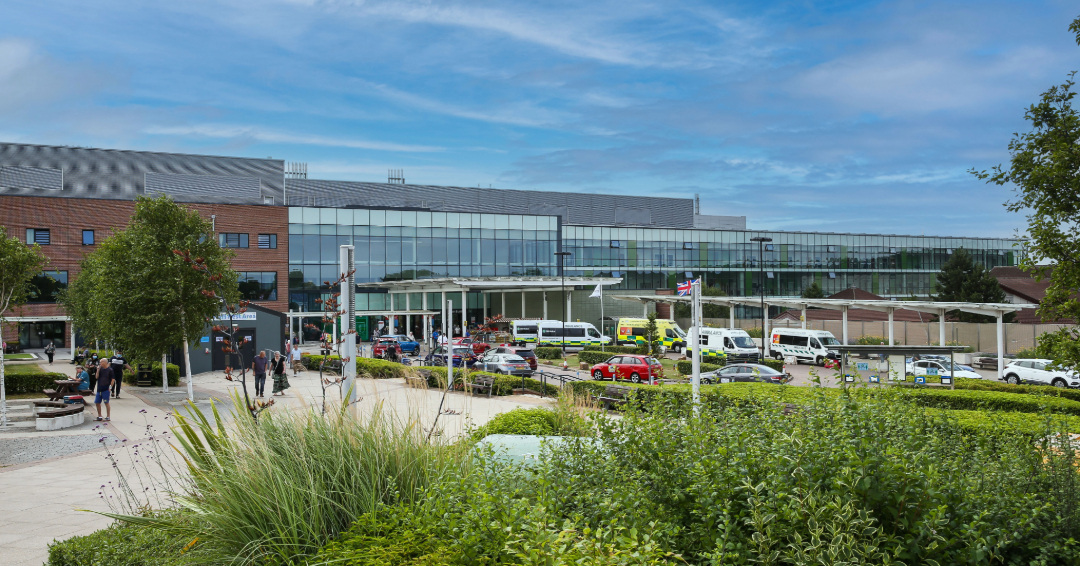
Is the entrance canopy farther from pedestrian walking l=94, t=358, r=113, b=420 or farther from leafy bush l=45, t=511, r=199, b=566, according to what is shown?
leafy bush l=45, t=511, r=199, b=566

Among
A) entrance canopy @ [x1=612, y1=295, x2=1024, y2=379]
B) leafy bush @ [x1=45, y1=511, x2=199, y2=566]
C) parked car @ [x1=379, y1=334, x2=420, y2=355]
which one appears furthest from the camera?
parked car @ [x1=379, y1=334, x2=420, y2=355]

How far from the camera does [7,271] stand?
58.1ft

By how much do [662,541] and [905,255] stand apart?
8949cm

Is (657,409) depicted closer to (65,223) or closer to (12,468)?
(12,468)

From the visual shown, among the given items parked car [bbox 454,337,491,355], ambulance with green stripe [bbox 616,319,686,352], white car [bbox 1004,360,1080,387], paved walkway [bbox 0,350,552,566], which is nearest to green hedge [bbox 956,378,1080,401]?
white car [bbox 1004,360,1080,387]

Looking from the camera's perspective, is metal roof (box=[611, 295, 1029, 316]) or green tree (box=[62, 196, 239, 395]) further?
metal roof (box=[611, 295, 1029, 316])

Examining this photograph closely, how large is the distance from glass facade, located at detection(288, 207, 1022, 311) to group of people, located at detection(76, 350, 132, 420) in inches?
1159

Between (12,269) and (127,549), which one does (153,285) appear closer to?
(12,269)

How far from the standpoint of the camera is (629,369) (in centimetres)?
2853

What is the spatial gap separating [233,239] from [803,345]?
133 feet

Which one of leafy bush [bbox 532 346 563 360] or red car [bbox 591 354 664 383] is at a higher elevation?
red car [bbox 591 354 664 383]

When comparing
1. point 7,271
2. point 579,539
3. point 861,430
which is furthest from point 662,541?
point 7,271

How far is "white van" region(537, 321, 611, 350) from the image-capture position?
46031 millimetres

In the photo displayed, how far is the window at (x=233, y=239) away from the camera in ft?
175
